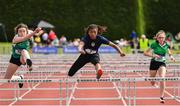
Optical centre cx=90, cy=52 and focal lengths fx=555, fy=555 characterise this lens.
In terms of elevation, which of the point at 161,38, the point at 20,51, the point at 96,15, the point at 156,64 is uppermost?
the point at 96,15

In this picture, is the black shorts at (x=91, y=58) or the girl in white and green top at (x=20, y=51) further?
the girl in white and green top at (x=20, y=51)

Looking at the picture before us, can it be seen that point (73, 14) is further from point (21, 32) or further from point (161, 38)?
point (21, 32)

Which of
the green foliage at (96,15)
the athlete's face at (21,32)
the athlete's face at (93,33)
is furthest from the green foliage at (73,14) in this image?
Answer: the athlete's face at (93,33)

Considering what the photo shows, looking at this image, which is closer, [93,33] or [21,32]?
[93,33]

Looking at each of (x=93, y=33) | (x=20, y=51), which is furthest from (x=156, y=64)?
(x=20, y=51)

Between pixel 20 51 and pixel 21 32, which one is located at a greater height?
pixel 21 32

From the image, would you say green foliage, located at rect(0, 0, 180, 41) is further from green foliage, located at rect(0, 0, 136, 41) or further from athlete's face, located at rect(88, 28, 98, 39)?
athlete's face, located at rect(88, 28, 98, 39)

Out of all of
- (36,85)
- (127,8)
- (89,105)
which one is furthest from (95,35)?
(127,8)

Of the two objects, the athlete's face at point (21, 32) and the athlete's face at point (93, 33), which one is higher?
the athlete's face at point (21, 32)

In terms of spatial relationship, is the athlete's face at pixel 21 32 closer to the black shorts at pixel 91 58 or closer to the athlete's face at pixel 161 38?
the black shorts at pixel 91 58

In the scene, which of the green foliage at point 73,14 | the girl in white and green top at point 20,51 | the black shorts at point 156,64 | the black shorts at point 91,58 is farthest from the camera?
the green foliage at point 73,14

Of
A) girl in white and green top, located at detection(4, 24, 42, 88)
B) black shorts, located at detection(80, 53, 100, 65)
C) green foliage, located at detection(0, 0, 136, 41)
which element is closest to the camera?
black shorts, located at detection(80, 53, 100, 65)

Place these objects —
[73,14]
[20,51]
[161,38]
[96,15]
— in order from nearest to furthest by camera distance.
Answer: [20,51] → [161,38] → [73,14] → [96,15]

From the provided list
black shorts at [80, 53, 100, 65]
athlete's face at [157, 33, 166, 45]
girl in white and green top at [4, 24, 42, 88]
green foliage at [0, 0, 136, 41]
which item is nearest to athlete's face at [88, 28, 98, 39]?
black shorts at [80, 53, 100, 65]
